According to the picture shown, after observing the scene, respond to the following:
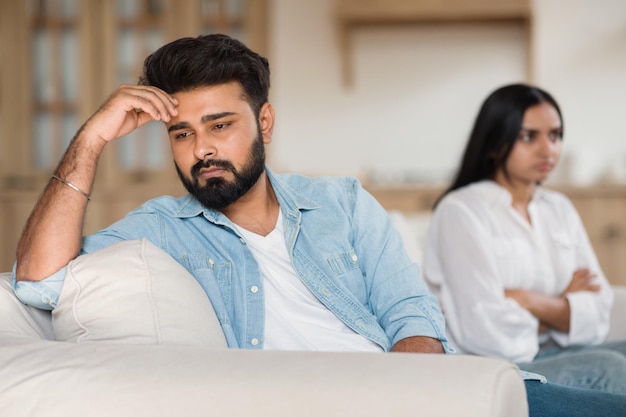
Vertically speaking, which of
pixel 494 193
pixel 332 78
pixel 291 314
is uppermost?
pixel 332 78

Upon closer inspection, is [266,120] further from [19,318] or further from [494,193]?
[494,193]

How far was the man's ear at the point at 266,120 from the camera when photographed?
1.96 metres

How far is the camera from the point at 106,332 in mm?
1467

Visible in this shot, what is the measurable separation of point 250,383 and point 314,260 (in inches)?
28.2

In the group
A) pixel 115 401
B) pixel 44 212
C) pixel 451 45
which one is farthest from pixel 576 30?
pixel 115 401

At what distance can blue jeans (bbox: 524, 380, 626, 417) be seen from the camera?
4.96 ft

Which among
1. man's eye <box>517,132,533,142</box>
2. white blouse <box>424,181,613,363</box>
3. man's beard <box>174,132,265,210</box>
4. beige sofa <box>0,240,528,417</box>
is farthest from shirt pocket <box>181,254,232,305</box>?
man's eye <box>517,132,533,142</box>

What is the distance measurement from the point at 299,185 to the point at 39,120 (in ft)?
13.1

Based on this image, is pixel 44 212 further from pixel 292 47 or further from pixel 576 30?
pixel 576 30

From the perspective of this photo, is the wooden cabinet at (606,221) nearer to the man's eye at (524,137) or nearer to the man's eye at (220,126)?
the man's eye at (524,137)

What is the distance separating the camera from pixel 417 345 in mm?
1752

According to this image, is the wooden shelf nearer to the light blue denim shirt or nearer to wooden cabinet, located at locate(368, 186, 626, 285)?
wooden cabinet, located at locate(368, 186, 626, 285)

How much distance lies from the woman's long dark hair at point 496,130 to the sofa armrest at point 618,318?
20.8 inches

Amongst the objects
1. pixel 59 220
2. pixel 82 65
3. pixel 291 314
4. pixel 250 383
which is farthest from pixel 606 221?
pixel 250 383
